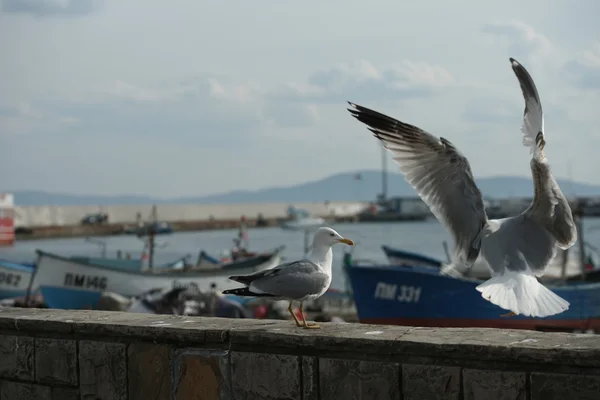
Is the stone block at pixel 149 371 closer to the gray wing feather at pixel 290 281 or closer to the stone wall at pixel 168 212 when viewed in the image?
the gray wing feather at pixel 290 281

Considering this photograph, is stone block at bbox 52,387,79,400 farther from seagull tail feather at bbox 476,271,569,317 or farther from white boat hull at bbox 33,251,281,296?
white boat hull at bbox 33,251,281,296

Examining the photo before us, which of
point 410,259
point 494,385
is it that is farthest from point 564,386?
point 410,259

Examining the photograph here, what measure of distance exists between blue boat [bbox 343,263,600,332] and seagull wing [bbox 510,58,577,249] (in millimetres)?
8297

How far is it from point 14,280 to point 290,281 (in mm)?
19917

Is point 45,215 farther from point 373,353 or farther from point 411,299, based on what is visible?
point 373,353

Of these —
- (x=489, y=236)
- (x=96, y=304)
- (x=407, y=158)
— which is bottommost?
(x=96, y=304)

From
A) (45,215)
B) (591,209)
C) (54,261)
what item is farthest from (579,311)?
(591,209)

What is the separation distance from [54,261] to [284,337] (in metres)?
15.8

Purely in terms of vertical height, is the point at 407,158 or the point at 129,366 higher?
the point at 407,158

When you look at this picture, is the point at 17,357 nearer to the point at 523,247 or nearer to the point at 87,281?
the point at 523,247

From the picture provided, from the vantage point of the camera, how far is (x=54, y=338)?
411cm

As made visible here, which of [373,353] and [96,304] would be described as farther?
[96,304]

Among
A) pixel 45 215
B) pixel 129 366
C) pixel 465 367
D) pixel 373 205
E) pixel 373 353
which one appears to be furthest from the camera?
pixel 373 205

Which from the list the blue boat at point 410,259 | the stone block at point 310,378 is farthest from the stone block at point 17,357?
the blue boat at point 410,259
